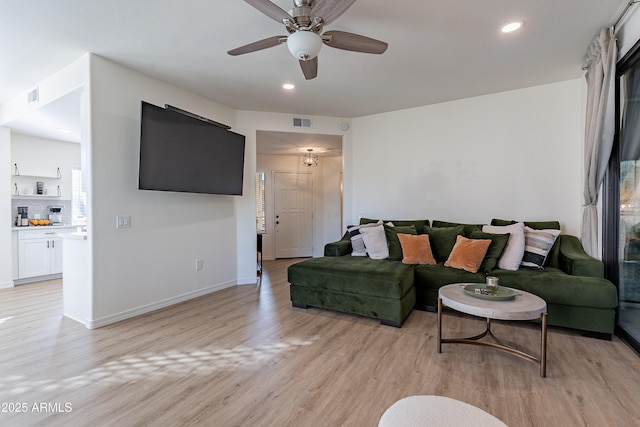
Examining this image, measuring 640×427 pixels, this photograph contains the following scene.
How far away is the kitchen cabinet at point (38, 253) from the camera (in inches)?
186

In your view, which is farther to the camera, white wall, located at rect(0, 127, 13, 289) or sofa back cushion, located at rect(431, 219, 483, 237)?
white wall, located at rect(0, 127, 13, 289)

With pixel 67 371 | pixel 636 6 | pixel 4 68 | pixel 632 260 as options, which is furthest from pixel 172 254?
pixel 636 6

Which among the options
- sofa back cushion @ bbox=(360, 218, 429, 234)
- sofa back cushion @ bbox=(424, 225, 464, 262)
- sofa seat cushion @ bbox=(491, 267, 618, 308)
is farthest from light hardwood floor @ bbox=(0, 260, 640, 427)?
sofa back cushion @ bbox=(360, 218, 429, 234)

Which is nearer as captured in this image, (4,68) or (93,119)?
(93,119)

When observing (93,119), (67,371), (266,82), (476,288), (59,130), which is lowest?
(67,371)

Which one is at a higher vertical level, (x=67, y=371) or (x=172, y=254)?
(x=172, y=254)

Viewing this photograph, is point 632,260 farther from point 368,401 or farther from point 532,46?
point 368,401

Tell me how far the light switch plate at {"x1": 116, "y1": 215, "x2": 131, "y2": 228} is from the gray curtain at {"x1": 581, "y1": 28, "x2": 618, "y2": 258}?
470 centimetres

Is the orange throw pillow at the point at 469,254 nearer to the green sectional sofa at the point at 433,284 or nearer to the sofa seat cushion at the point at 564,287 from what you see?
the green sectional sofa at the point at 433,284

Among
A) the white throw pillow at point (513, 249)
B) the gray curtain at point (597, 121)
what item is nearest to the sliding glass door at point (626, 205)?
the gray curtain at point (597, 121)

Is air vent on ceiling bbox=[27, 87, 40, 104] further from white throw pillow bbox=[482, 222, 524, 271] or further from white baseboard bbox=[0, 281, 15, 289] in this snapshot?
white throw pillow bbox=[482, 222, 524, 271]

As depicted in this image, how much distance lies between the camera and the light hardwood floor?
173 centimetres

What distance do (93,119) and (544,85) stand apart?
509 cm

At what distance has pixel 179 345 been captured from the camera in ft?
8.50
